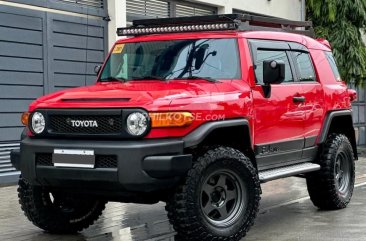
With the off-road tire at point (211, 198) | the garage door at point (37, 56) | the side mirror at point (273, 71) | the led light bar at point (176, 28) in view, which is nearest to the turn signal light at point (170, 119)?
A: the off-road tire at point (211, 198)

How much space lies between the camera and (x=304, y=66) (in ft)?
→ 24.9

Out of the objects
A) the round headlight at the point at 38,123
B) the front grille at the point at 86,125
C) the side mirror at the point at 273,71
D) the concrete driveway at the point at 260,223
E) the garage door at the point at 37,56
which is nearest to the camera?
the front grille at the point at 86,125

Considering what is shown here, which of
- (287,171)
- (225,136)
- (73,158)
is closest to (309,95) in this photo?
(287,171)

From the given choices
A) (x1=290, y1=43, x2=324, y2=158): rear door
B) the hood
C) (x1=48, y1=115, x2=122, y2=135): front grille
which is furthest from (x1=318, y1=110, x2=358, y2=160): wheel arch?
(x1=48, y1=115, x2=122, y2=135): front grille

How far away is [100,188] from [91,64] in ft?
22.8

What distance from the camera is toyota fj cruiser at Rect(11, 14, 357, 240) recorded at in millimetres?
5344

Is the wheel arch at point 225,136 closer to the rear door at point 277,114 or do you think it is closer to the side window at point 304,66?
the rear door at point 277,114

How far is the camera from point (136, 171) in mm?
5191

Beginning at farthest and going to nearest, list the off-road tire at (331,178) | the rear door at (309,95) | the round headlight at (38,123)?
the off-road tire at (331,178)
the rear door at (309,95)
the round headlight at (38,123)

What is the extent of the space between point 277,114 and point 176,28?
4.88ft

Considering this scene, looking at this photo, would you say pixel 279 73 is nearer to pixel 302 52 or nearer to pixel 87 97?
pixel 302 52

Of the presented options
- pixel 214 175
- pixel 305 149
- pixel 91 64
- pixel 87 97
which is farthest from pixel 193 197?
pixel 91 64

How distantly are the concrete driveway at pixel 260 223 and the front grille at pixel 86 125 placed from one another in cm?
144

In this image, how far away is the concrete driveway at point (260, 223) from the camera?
21.4 feet
